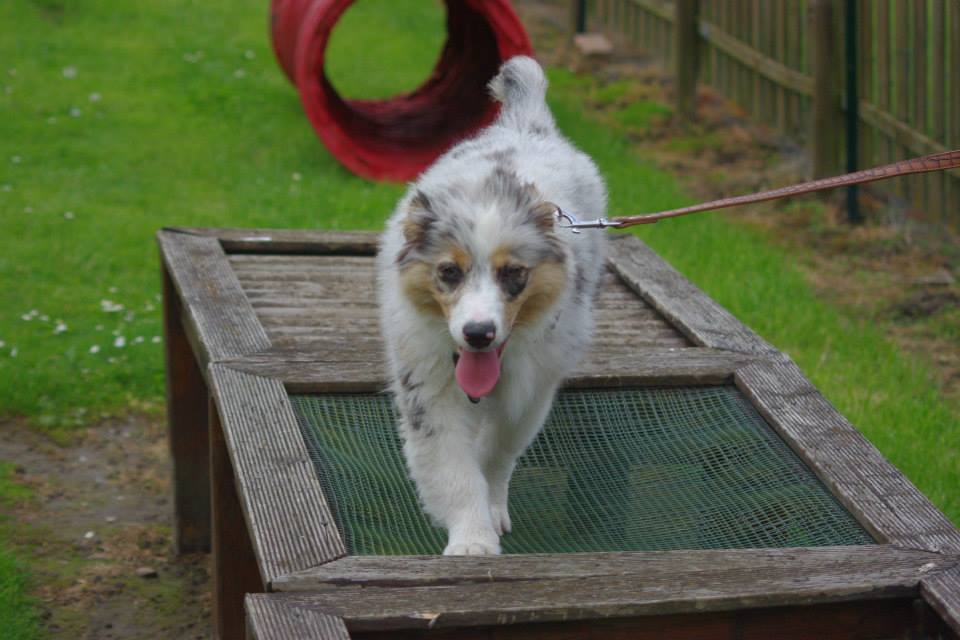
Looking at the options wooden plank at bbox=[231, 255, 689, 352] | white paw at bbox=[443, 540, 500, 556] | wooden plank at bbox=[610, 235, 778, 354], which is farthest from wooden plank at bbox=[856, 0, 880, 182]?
white paw at bbox=[443, 540, 500, 556]

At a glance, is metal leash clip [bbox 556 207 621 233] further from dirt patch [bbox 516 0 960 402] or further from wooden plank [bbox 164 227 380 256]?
dirt patch [bbox 516 0 960 402]

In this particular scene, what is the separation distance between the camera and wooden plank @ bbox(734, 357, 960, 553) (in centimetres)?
334

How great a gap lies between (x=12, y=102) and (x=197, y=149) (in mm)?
1825

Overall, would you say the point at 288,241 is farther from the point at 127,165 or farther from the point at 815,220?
the point at 127,165

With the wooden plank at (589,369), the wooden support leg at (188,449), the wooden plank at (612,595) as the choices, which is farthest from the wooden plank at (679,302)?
A: the wooden support leg at (188,449)

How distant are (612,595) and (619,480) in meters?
1.24

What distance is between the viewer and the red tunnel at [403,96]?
8875 mm

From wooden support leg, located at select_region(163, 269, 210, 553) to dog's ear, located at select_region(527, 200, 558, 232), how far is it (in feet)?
7.81

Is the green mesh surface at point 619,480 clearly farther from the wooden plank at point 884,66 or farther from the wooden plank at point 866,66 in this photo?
the wooden plank at point 866,66

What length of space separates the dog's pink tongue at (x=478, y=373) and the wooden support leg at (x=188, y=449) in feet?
7.48

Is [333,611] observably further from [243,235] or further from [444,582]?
[243,235]

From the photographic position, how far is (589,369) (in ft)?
14.8

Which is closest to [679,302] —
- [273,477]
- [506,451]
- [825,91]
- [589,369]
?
[589,369]

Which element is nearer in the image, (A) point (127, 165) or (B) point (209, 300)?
(B) point (209, 300)
